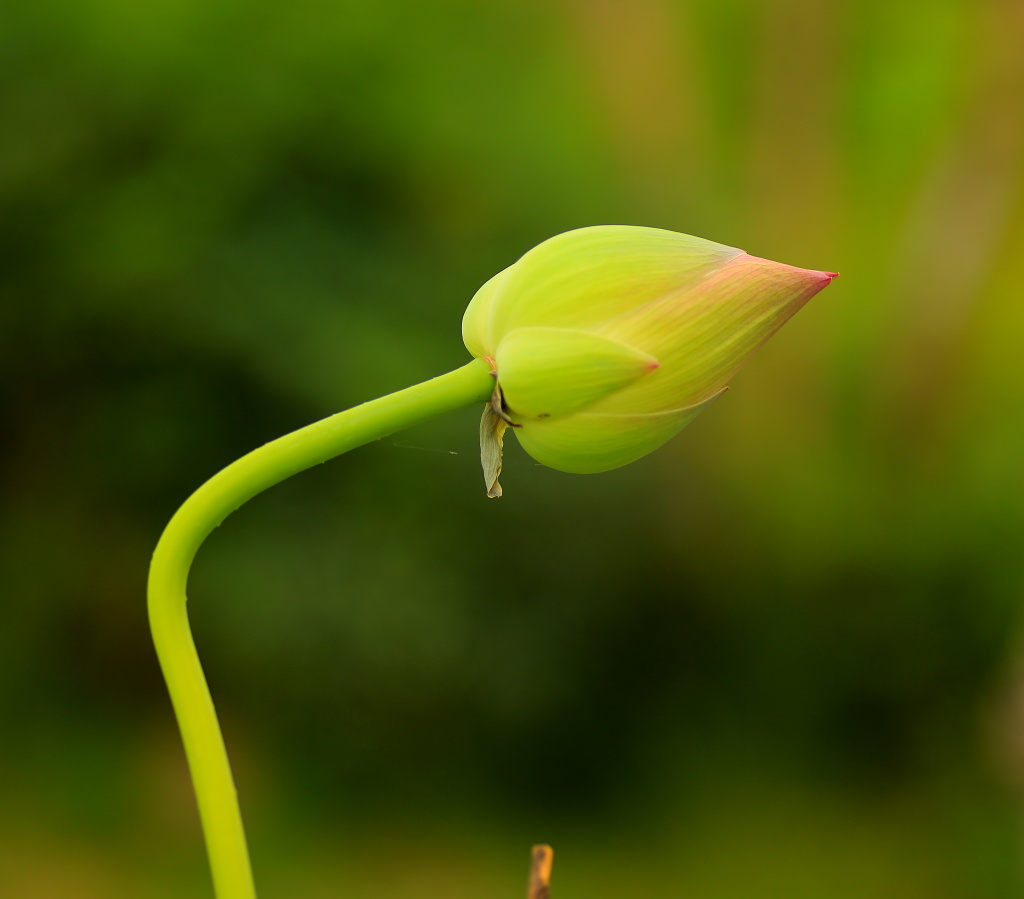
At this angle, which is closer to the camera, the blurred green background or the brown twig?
the brown twig

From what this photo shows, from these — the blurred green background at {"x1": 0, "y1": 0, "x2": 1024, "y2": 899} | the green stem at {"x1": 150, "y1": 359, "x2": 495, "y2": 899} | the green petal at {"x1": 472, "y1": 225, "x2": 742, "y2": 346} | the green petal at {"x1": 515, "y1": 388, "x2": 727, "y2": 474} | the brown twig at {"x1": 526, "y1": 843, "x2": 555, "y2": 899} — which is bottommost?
the brown twig at {"x1": 526, "y1": 843, "x2": 555, "y2": 899}

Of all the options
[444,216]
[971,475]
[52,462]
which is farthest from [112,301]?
[971,475]

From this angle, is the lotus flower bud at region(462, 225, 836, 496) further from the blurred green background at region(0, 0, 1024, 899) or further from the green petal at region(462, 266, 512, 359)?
the blurred green background at region(0, 0, 1024, 899)

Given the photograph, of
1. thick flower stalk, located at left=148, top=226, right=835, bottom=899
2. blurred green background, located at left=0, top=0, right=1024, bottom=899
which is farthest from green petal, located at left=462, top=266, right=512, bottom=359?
blurred green background, located at left=0, top=0, right=1024, bottom=899

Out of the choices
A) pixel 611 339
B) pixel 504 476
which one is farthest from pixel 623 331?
pixel 504 476

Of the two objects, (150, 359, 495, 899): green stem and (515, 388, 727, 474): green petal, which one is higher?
(515, 388, 727, 474): green petal

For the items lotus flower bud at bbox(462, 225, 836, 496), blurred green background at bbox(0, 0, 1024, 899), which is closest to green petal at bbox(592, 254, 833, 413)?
lotus flower bud at bbox(462, 225, 836, 496)
